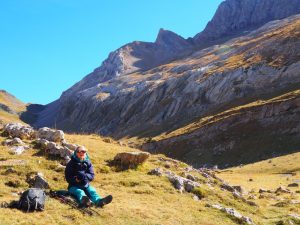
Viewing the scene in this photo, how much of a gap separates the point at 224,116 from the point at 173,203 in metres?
83.7

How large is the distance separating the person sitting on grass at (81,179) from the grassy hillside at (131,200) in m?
0.61

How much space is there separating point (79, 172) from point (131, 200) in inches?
147

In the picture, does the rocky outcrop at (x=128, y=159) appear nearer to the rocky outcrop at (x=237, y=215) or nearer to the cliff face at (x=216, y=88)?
the rocky outcrop at (x=237, y=215)

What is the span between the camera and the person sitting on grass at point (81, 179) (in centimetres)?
1920

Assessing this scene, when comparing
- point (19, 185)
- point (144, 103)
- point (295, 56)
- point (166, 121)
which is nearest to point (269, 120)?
point (295, 56)

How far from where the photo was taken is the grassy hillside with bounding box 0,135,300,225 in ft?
58.1

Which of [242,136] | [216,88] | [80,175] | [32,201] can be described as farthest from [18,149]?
[216,88]

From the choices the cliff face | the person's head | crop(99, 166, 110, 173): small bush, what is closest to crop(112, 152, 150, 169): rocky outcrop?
crop(99, 166, 110, 173): small bush

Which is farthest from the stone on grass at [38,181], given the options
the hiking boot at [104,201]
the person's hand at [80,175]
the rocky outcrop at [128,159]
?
the rocky outcrop at [128,159]

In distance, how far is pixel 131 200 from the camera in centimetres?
2203

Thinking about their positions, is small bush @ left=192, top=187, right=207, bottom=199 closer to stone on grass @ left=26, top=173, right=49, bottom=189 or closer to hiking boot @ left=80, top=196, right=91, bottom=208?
stone on grass @ left=26, top=173, right=49, bottom=189

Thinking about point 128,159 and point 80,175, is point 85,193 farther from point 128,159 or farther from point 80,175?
point 128,159

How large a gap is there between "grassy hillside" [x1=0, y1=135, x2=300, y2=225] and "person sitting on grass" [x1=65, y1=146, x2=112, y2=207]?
61 cm

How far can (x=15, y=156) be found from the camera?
2575cm
